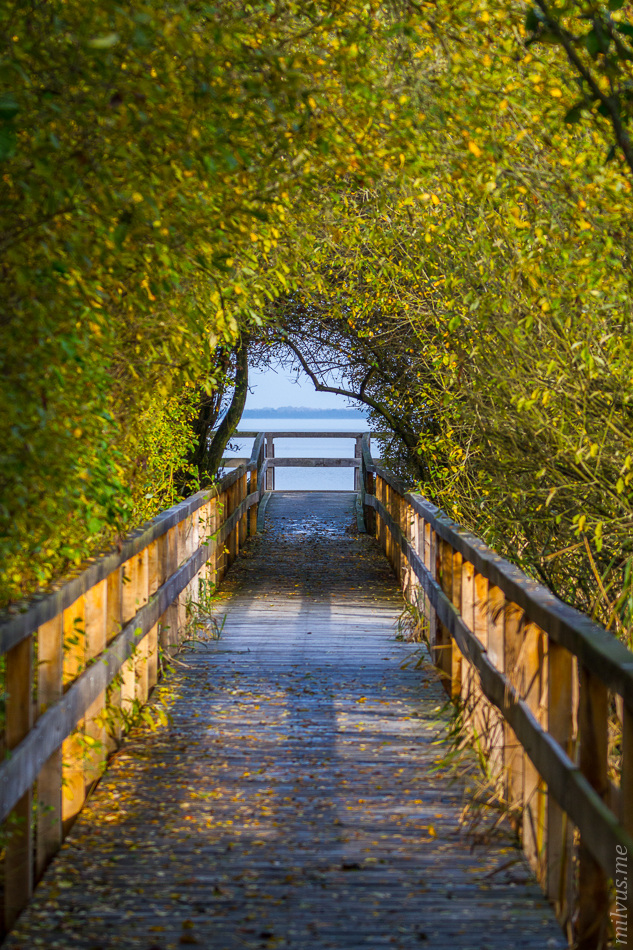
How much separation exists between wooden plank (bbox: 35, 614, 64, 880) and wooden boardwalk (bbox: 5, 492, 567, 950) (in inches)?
3.1

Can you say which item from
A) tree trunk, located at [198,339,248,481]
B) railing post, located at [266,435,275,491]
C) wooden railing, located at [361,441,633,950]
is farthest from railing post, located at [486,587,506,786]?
railing post, located at [266,435,275,491]

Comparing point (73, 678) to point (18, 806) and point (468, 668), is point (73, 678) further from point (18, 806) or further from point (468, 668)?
point (468, 668)

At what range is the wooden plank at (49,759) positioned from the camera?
2.90 metres

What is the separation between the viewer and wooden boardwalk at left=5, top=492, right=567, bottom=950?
2.59 m

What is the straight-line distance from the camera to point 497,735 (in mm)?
3605

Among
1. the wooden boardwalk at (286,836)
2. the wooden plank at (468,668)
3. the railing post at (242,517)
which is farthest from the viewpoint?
the railing post at (242,517)

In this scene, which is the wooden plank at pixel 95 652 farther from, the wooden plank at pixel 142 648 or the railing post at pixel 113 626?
the wooden plank at pixel 142 648

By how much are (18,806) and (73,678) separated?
24.9 inches

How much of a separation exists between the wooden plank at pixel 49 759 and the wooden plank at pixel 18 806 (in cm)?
20

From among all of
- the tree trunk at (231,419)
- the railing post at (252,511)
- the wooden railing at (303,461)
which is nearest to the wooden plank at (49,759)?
the tree trunk at (231,419)

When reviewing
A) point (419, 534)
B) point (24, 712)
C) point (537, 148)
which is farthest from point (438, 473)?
point (24, 712)

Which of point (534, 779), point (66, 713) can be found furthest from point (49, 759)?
point (534, 779)

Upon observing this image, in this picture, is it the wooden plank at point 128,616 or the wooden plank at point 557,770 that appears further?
the wooden plank at point 128,616

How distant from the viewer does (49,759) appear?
2.94 meters
